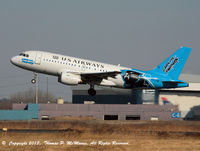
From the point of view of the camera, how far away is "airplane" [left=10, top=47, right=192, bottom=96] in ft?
174

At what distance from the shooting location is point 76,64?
53.5 metres

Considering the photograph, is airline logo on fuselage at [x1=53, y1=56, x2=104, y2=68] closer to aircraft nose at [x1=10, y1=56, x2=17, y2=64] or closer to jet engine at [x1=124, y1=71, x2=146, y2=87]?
jet engine at [x1=124, y1=71, x2=146, y2=87]

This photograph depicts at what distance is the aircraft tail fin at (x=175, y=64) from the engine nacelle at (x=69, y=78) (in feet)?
38.5

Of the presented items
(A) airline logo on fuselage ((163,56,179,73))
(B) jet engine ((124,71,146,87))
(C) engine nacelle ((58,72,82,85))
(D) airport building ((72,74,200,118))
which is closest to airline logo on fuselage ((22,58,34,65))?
(C) engine nacelle ((58,72,82,85))

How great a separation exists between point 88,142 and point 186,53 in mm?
26715

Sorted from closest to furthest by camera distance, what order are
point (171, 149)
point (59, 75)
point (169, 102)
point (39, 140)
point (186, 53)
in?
point (171, 149) < point (39, 140) < point (59, 75) < point (186, 53) < point (169, 102)

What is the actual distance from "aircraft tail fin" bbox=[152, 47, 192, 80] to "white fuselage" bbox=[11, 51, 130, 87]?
7209 millimetres

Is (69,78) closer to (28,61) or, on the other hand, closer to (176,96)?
(28,61)

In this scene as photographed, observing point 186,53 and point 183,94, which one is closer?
point 186,53

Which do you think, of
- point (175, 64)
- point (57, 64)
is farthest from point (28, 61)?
point (175, 64)

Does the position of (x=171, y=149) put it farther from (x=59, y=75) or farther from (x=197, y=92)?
(x=197, y=92)

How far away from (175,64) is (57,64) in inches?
689

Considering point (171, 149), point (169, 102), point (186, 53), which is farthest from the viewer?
point (169, 102)

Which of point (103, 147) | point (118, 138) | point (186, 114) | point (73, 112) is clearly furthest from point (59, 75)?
point (186, 114)
